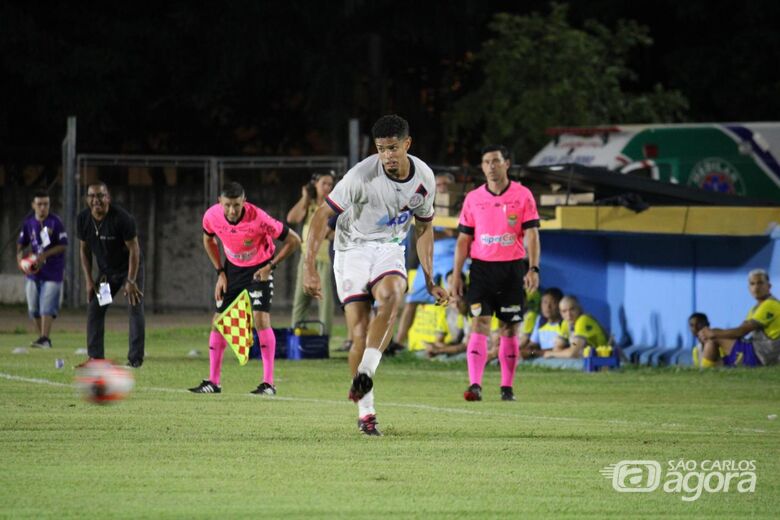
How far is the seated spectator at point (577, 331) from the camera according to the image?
1984 cm

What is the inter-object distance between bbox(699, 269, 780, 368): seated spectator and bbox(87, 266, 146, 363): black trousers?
6071 mm

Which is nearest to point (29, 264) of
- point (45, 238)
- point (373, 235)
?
point (45, 238)

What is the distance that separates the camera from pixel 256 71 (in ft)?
118

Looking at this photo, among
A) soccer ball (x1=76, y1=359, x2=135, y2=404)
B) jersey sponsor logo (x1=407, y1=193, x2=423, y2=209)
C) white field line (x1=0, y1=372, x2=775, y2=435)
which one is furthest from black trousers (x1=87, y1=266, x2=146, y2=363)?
jersey sponsor logo (x1=407, y1=193, x2=423, y2=209)

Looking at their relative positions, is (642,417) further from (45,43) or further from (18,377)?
(45,43)

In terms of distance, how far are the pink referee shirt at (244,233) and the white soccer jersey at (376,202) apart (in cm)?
373

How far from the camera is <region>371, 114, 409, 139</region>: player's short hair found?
465 inches

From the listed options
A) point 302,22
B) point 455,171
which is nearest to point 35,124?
point 302,22

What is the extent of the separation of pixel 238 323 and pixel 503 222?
2.53m

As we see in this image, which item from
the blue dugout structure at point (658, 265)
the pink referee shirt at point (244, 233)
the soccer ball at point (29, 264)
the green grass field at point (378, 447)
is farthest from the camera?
the soccer ball at point (29, 264)

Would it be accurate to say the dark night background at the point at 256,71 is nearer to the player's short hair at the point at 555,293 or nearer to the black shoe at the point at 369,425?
the player's short hair at the point at 555,293

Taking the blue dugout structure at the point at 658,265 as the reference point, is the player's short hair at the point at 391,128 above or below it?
above

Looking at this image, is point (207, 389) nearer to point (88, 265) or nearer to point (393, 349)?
point (88, 265)

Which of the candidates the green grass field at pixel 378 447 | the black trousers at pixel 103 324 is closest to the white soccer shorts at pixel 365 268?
the green grass field at pixel 378 447
